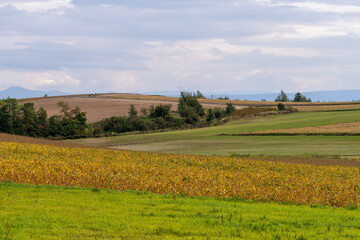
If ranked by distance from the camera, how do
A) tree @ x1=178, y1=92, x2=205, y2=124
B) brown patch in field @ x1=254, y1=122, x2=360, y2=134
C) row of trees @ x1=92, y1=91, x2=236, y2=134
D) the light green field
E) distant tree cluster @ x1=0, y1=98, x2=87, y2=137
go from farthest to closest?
1. tree @ x1=178, y1=92, x2=205, y2=124
2. row of trees @ x1=92, y1=91, x2=236, y2=134
3. distant tree cluster @ x1=0, y1=98, x2=87, y2=137
4. brown patch in field @ x1=254, y1=122, x2=360, y2=134
5. the light green field

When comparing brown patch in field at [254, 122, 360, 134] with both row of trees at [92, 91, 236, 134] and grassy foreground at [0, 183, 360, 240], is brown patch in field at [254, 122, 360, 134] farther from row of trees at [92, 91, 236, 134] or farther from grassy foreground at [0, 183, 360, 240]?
grassy foreground at [0, 183, 360, 240]

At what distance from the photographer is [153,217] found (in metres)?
13.0

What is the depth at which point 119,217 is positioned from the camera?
12734 mm

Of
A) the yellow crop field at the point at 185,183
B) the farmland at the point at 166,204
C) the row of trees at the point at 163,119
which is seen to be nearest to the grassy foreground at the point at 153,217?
the farmland at the point at 166,204

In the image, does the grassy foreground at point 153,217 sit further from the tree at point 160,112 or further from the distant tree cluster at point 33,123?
the tree at point 160,112

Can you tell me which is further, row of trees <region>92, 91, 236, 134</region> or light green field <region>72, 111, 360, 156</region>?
row of trees <region>92, 91, 236, 134</region>

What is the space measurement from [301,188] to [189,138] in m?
50.4

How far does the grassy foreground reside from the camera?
11.2 metres

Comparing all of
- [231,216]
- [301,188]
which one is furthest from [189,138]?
[231,216]

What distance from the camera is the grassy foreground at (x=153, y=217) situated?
36.7ft

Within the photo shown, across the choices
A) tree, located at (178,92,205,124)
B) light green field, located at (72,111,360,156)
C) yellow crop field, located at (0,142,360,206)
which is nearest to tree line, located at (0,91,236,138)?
tree, located at (178,92,205,124)

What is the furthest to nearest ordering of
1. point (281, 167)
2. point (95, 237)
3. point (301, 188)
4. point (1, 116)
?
point (1, 116), point (281, 167), point (301, 188), point (95, 237)

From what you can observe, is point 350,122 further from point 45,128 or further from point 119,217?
point 119,217

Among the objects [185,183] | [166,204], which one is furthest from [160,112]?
[166,204]
